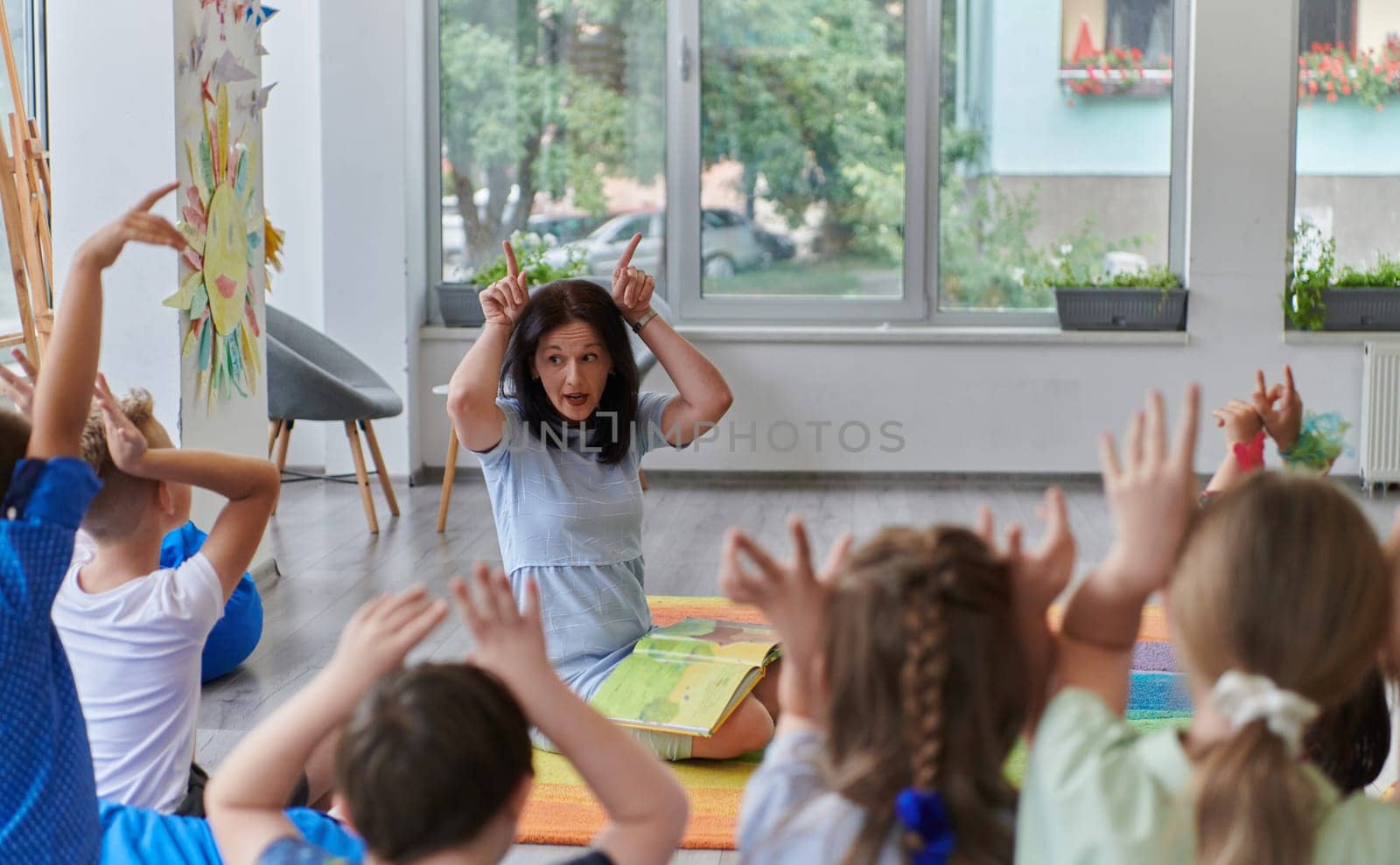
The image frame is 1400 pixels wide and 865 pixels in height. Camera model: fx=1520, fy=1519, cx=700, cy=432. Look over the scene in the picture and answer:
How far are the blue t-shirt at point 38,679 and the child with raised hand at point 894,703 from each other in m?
0.59

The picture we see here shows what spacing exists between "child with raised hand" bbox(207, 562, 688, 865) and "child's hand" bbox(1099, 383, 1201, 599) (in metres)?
0.39

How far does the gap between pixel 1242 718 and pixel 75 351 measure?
1006 millimetres

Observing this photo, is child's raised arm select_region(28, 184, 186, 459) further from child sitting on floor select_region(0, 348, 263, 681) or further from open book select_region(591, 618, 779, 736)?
child sitting on floor select_region(0, 348, 263, 681)

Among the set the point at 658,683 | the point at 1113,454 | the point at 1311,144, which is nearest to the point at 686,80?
the point at 1311,144

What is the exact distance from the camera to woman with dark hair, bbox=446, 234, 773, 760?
2.58 m

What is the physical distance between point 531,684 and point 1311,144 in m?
5.69

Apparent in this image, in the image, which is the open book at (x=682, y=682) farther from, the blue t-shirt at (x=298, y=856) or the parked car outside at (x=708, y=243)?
the parked car outside at (x=708, y=243)

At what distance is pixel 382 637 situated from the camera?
3.83ft

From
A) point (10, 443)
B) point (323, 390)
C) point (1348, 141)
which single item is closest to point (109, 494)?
point (10, 443)

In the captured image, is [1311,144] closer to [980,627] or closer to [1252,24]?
[1252,24]

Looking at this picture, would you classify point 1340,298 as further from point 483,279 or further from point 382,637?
point 382,637

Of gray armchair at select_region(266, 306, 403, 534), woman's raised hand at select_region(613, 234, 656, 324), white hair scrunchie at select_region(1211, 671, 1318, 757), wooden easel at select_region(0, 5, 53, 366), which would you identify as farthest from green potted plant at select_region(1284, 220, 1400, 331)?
white hair scrunchie at select_region(1211, 671, 1318, 757)

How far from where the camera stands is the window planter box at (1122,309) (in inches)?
233

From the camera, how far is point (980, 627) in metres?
1.05
